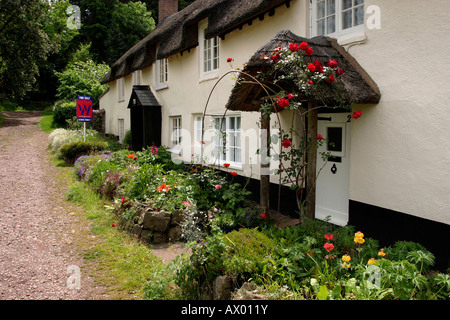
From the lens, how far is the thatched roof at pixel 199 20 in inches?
297

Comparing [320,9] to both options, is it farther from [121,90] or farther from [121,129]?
[121,129]

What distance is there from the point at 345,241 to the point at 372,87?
2.32 meters

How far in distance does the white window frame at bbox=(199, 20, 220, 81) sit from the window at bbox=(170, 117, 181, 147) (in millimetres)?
2646

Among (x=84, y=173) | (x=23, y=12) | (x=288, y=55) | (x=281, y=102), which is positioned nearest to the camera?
(x=281, y=102)

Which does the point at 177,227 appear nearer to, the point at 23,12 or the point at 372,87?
the point at 372,87

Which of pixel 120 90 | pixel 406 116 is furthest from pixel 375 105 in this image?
pixel 120 90

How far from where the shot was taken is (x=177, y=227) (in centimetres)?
632

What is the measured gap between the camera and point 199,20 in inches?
414

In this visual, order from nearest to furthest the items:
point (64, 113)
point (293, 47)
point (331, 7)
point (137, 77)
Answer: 1. point (293, 47)
2. point (331, 7)
3. point (137, 77)
4. point (64, 113)

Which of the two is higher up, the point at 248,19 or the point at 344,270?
the point at 248,19

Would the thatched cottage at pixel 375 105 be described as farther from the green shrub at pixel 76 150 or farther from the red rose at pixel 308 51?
the green shrub at pixel 76 150

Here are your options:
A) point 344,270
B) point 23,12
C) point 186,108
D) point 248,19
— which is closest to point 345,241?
point 344,270

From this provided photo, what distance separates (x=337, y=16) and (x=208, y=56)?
17.3 ft
